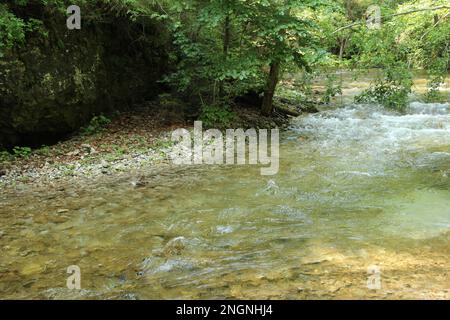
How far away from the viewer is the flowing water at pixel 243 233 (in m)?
3.57

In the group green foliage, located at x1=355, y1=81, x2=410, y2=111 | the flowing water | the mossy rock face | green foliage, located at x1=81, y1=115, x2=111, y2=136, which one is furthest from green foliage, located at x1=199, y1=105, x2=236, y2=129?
green foliage, located at x1=355, y1=81, x2=410, y2=111

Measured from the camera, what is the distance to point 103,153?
796cm

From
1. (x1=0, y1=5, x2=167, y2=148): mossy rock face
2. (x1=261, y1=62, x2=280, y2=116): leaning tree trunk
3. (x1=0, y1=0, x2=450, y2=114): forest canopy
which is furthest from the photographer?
(x1=261, y1=62, x2=280, y2=116): leaning tree trunk

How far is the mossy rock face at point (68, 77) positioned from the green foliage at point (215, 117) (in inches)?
76.2

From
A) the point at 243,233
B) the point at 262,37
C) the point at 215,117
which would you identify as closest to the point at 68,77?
the point at 215,117

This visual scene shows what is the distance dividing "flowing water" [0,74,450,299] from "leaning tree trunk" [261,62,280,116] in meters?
3.65

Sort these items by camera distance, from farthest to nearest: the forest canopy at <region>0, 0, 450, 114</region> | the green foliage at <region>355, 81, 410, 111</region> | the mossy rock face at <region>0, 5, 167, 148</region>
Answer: the green foliage at <region>355, 81, 410, 111</region> → the forest canopy at <region>0, 0, 450, 114</region> → the mossy rock face at <region>0, 5, 167, 148</region>

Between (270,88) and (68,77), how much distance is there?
5176mm

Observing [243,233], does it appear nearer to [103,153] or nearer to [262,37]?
[103,153]

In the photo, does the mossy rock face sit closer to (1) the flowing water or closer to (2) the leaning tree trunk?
(1) the flowing water

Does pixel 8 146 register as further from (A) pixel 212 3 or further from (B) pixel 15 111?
(A) pixel 212 3

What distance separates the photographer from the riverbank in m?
6.75

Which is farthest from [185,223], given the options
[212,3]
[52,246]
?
[212,3]

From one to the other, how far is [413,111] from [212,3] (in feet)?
24.6
